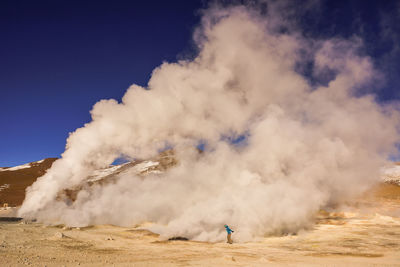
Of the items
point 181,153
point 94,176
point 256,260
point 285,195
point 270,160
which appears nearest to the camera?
point 256,260

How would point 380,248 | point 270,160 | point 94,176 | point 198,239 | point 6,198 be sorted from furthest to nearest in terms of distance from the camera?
point 94,176
point 6,198
point 270,160
point 198,239
point 380,248

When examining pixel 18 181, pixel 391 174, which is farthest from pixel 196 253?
pixel 18 181

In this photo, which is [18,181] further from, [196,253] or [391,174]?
[391,174]

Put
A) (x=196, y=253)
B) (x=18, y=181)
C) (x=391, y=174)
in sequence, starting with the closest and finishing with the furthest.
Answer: (x=196, y=253) < (x=391, y=174) < (x=18, y=181)

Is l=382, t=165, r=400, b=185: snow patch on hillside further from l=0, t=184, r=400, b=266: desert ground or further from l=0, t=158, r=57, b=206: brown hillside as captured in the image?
l=0, t=158, r=57, b=206: brown hillside

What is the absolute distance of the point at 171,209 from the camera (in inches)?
1207

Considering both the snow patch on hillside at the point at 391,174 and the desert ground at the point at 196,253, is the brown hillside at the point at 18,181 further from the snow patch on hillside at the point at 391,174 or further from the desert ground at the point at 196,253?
the snow patch on hillside at the point at 391,174

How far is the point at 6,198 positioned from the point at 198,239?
183 feet

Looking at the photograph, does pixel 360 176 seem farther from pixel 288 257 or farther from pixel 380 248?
pixel 288 257

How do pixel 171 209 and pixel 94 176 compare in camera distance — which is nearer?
pixel 171 209

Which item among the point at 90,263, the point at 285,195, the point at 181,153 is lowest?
the point at 90,263

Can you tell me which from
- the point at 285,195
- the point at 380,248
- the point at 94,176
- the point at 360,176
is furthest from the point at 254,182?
the point at 94,176

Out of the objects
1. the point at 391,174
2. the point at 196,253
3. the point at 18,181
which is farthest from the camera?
the point at 18,181

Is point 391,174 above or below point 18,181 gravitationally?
above
